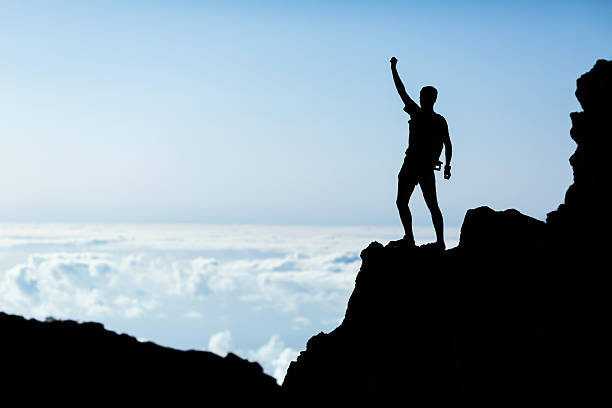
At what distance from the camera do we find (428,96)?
14344 mm

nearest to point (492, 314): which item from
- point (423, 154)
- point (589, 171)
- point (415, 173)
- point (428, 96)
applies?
point (589, 171)

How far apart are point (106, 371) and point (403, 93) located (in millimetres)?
38665

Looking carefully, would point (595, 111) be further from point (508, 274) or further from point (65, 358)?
point (65, 358)

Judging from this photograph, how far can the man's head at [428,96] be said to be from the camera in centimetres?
1434

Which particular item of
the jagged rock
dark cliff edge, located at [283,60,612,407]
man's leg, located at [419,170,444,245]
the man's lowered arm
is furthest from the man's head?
the jagged rock

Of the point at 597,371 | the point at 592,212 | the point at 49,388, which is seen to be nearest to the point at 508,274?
the point at 592,212

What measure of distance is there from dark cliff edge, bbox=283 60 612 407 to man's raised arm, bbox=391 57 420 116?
2551mm

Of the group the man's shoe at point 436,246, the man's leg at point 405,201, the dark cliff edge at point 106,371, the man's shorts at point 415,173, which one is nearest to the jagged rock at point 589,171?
the man's shorts at point 415,173

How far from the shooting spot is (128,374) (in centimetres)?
4816

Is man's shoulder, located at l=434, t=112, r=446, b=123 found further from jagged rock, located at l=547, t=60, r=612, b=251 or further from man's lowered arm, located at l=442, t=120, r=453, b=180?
jagged rock, located at l=547, t=60, r=612, b=251

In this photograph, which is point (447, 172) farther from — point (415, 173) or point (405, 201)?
point (405, 201)

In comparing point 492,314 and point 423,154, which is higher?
point 423,154

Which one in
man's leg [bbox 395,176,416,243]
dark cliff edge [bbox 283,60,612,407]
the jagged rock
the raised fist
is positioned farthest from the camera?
man's leg [bbox 395,176,416,243]

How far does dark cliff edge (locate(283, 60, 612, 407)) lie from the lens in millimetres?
9781
